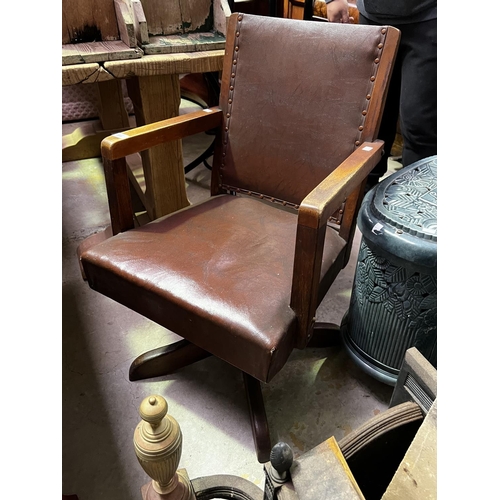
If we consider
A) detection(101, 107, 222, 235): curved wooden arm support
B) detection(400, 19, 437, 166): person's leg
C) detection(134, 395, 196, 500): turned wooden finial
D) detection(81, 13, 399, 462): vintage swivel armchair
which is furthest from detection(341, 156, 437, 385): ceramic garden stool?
detection(134, 395, 196, 500): turned wooden finial

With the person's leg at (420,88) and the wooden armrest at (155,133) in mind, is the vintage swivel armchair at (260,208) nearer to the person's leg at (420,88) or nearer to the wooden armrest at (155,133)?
the wooden armrest at (155,133)

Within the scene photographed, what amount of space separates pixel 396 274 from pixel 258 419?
58 cm

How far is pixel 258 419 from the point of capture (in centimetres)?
124

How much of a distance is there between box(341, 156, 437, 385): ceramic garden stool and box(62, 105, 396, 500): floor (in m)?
0.15

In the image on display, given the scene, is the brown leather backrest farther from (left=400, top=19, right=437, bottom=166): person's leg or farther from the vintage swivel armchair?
(left=400, top=19, right=437, bottom=166): person's leg

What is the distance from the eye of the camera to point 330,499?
533mm

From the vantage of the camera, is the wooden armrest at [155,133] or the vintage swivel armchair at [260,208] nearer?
the vintage swivel armchair at [260,208]

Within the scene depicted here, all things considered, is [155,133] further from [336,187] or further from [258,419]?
[258,419]

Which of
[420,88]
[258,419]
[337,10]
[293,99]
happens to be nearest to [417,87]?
[420,88]

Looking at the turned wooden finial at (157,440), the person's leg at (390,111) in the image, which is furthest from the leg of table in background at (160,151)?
Result: the turned wooden finial at (157,440)

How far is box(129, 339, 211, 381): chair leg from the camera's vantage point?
4.55 ft

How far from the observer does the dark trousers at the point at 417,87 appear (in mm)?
1575

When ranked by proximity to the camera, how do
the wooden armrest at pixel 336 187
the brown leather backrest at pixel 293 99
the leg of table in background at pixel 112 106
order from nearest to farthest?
the wooden armrest at pixel 336 187 → the brown leather backrest at pixel 293 99 → the leg of table in background at pixel 112 106

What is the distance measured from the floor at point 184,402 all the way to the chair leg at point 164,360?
39 mm
